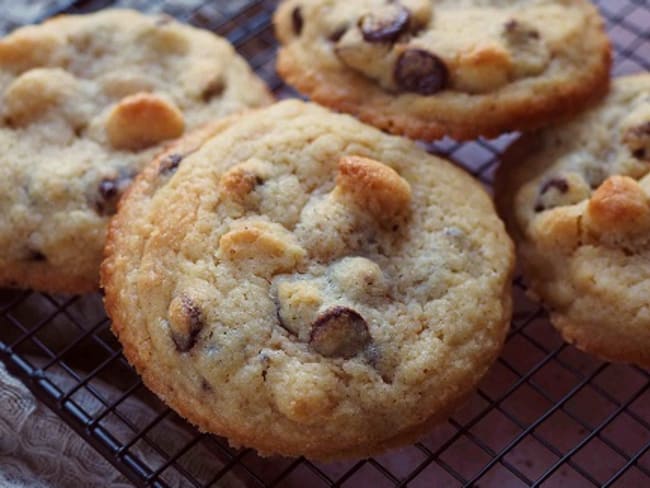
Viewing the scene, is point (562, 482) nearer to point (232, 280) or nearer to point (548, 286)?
point (548, 286)

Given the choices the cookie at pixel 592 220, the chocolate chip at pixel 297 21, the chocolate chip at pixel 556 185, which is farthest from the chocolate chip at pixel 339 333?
the chocolate chip at pixel 297 21

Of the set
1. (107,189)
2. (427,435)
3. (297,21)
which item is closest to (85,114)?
(107,189)

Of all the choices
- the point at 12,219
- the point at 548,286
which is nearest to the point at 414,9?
the point at 548,286

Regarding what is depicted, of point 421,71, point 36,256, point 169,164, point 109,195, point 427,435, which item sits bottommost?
point 427,435

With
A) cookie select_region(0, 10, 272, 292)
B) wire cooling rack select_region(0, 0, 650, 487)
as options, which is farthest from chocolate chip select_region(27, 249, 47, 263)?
wire cooling rack select_region(0, 0, 650, 487)

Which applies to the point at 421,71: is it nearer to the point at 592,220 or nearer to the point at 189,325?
the point at 592,220

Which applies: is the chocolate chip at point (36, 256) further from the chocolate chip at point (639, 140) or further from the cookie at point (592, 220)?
the chocolate chip at point (639, 140)

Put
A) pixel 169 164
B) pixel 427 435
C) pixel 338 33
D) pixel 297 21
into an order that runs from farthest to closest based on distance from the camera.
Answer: pixel 297 21 → pixel 338 33 → pixel 169 164 → pixel 427 435
